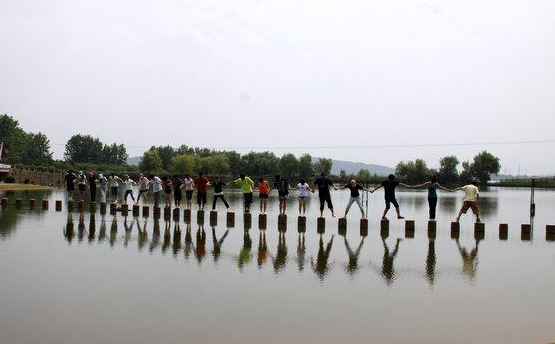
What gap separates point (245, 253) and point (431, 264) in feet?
14.6

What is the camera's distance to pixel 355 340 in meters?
8.40

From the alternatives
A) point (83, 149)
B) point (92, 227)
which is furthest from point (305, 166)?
point (92, 227)

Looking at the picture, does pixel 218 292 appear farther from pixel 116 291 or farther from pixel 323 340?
pixel 323 340

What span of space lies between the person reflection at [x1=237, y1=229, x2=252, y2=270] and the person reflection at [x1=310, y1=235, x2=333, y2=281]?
150 cm

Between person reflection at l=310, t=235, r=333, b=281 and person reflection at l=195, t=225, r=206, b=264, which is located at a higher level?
person reflection at l=195, t=225, r=206, b=264

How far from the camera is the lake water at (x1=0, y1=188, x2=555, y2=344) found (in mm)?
8648

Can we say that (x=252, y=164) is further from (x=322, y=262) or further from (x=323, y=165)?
(x=322, y=262)

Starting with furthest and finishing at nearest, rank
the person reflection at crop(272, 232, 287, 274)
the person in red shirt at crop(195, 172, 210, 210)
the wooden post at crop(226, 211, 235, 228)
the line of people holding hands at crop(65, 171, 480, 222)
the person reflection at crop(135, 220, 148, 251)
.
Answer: the person in red shirt at crop(195, 172, 210, 210)
the wooden post at crop(226, 211, 235, 228)
the line of people holding hands at crop(65, 171, 480, 222)
the person reflection at crop(135, 220, 148, 251)
the person reflection at crop(272, 232, 287, 274)

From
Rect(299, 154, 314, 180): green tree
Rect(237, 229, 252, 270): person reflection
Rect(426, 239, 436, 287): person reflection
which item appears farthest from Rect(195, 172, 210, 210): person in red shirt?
Rect(299, 154, 314, 180): green tree

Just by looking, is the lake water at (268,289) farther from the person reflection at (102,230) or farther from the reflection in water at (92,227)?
the reflection in water at (92,227)

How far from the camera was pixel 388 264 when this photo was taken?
569 inches

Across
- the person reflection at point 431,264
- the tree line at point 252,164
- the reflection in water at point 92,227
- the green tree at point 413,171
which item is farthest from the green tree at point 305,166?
the person reflection at point 431,264

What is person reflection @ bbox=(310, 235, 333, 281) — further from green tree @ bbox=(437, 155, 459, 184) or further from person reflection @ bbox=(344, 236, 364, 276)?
green tree @ bbox=(437, 155, 459, 184)

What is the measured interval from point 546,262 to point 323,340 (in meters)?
9.01
